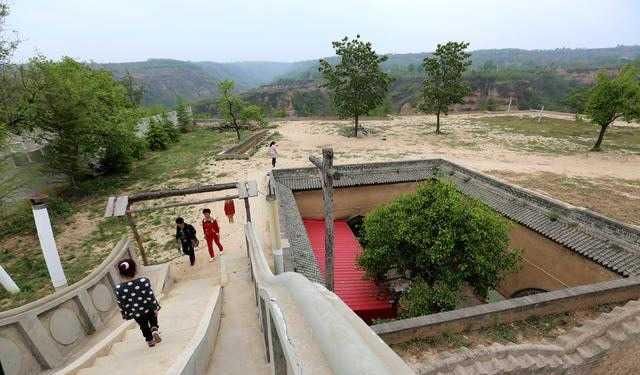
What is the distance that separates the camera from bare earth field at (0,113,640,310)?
36.6 ft

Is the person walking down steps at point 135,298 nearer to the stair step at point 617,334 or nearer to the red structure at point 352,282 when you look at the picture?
the red structure at point 352,282

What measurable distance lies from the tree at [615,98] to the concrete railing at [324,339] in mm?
24282

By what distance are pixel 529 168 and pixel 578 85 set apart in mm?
109650

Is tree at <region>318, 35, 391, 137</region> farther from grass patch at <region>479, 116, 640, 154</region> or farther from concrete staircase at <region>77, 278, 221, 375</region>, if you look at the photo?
concrete staircase at <region>77, 278, 221, 375</region>

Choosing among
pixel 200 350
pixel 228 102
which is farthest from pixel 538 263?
pixel 228 102

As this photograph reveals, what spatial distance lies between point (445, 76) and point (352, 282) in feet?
66.7

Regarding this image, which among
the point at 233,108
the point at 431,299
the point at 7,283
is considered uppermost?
the point at 233,108

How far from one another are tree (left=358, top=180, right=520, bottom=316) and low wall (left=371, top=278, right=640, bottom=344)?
135cm

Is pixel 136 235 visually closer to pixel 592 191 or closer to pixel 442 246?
pixel 442 246

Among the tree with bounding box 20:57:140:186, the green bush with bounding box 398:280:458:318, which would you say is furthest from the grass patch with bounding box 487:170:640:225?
the tree with bounding box 20:57:140:186

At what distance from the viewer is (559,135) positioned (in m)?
25.9

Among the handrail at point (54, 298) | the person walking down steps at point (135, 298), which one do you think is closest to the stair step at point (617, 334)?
the person walking down steps at point (135, 298)

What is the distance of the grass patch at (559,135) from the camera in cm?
2181

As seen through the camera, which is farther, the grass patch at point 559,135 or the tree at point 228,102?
the tree at point 228,102
